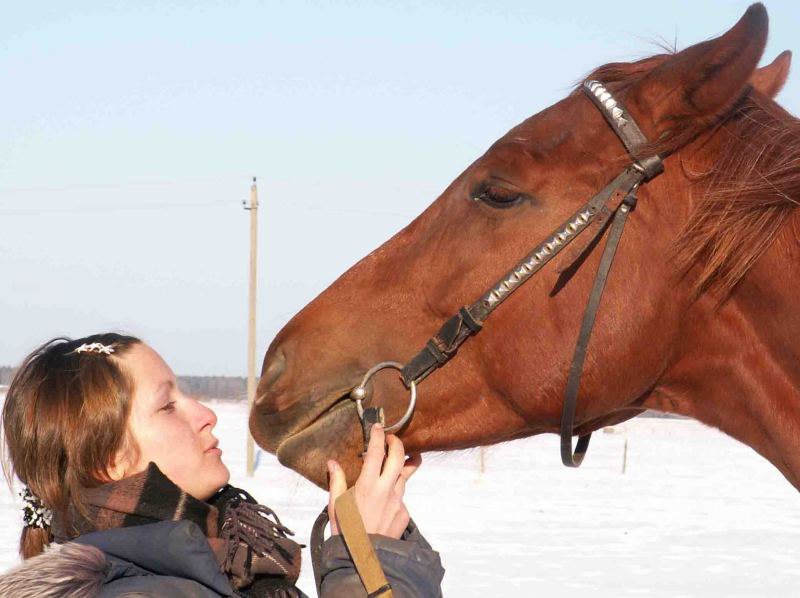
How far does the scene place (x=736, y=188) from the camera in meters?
2.46

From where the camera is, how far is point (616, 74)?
2.78 meters

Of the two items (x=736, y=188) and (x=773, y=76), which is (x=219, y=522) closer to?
(x=736, y=188)

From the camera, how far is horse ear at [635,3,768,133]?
7.67ft

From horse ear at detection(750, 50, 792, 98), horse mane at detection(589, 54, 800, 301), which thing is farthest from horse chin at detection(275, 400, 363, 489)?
horse ear at detection(750, 50, 792, 98)

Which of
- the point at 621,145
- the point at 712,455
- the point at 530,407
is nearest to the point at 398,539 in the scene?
the point at 530,407

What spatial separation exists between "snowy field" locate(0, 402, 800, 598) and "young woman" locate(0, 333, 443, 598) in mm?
413

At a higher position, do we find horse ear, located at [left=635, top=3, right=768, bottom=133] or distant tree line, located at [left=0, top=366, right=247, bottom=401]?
horse ear, located at [left=635, top=3, right=768, bottom=133]

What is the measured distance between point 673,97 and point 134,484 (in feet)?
5.42

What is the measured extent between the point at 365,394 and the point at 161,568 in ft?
2.23

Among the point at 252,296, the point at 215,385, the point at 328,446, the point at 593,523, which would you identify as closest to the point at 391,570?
the point at 328,446

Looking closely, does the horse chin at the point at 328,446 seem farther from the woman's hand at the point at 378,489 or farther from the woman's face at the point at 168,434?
the woman's face at the point at 168,434

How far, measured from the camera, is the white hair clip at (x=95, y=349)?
8.57ft

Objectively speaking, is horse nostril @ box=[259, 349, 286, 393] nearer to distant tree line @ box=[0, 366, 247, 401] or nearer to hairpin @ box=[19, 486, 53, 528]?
hairpin @ box=[19, 486, 53, 528]

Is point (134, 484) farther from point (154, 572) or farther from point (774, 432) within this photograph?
point (774, 432)
